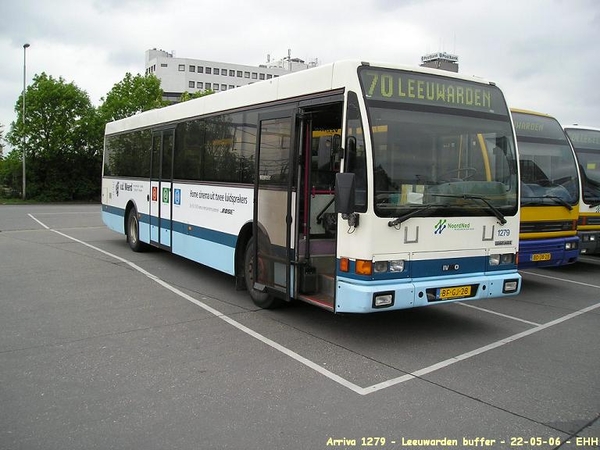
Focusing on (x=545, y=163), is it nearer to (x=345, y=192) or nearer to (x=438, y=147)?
(x=438, y=147)

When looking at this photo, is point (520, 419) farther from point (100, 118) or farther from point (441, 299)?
point (100, 118)

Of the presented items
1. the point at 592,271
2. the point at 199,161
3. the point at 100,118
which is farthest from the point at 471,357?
the point at 100,118

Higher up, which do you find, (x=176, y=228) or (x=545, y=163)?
(x=545, y=163)

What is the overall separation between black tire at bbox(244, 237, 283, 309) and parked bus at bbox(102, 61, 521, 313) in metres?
0.02

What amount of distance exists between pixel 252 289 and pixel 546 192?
17.7 ft

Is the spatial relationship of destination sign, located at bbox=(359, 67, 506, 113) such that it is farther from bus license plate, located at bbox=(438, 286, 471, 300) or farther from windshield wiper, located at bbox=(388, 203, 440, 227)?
bus license plate, located at bbox=(438, 286, 471, 300)

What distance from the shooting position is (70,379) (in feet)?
15.8

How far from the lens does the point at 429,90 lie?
238 inches

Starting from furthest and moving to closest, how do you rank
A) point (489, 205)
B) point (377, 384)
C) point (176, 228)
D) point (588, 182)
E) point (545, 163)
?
point (588, 182), point (176, 228), point (545, 163), point (489, 205), point (377, 384)

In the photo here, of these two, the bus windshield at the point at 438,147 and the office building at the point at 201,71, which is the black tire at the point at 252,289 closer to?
the bus windshield at the point at 438,147

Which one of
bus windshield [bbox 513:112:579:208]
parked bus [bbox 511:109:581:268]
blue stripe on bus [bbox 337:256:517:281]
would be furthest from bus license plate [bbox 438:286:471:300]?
bus windshield [bbox 513:112:579:208]

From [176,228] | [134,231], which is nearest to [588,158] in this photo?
[176,228]

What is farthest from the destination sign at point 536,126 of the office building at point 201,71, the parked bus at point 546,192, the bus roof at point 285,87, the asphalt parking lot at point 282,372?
the office building at point 201,71

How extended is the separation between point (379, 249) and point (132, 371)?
8.89 feet
